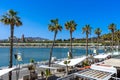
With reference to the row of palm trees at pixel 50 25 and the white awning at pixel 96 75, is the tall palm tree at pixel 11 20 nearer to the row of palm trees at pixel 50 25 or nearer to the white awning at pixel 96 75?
the row of palm trees at pixel 50 25

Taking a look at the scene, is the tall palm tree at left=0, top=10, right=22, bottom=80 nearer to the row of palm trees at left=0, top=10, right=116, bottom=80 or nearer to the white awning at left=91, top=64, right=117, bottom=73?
the row of palm trees at left=0, top=10, right=116, bottom=80

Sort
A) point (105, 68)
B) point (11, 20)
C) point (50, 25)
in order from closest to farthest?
1. point (105, 68)
2. point (11, 20)
3. point (50, 25)

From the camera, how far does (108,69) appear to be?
1587 centimetres

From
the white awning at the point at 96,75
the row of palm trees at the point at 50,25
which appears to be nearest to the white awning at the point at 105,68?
the white awning at the point at 96,75

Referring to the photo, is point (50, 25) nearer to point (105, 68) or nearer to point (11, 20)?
point (11, 20)

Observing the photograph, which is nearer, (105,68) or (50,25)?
(105,68)

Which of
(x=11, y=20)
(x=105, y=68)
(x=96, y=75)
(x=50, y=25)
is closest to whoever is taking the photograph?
(x=96, y=75)

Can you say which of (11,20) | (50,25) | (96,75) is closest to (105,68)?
(96,75)

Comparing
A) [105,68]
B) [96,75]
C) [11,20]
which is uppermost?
[11,20]

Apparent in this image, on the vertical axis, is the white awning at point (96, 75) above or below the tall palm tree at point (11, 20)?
below

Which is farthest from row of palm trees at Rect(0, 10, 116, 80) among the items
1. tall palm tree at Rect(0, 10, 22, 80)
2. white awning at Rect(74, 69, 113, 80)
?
white awning at Rect(74, 69, 113, 80)

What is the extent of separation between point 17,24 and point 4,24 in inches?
60.1

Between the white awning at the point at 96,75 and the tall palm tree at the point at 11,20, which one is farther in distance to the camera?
the tall palm tree at the point at 11,20

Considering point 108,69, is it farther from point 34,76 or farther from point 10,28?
point 10,28
